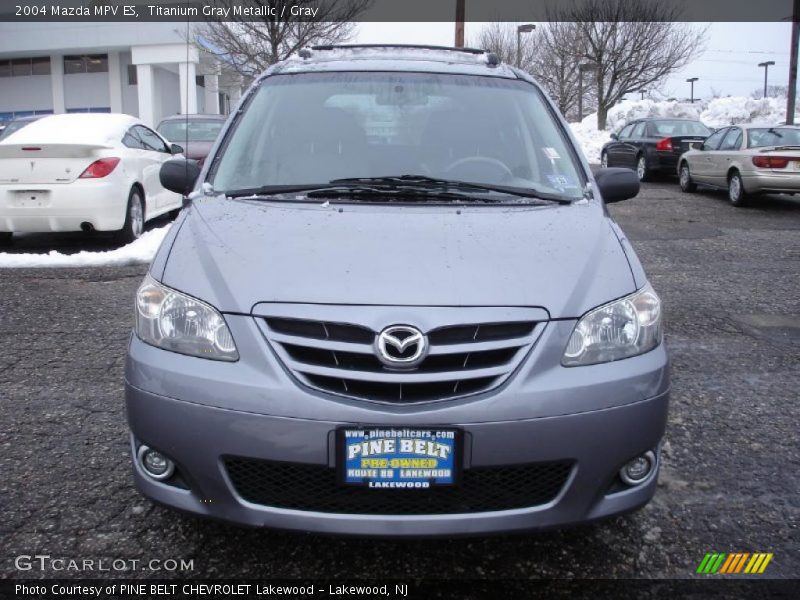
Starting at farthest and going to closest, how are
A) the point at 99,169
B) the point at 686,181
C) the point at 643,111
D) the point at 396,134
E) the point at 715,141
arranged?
the point at 643,111, the point at 686,181, the point at 715,141, the point at 99,169, the point at 396,134

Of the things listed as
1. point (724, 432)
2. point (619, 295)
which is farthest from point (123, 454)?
point (724, 432)

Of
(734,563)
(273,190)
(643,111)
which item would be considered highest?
(643,111)

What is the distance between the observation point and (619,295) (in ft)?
7.86

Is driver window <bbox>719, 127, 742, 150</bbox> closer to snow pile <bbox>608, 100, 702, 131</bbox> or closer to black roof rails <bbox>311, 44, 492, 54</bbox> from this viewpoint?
black roof rails <bbox>311, 44, 492, 54</bbox>

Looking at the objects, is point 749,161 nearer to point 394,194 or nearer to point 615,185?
point 615,185

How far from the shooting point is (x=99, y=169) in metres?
7.59

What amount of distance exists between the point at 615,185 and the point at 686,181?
12.2 meters

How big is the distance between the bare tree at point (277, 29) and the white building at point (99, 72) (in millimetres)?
11004

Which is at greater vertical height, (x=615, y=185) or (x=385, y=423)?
(x=615, y=185)

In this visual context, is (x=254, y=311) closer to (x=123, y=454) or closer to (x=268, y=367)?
(x=268, y=367)

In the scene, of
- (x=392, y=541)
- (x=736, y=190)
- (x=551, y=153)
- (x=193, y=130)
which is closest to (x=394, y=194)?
(x=551, y=153)

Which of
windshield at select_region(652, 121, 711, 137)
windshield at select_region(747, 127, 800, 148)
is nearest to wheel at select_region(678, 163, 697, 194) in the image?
windshield at select_region(747, 127, 800, 148)

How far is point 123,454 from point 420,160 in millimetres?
1811

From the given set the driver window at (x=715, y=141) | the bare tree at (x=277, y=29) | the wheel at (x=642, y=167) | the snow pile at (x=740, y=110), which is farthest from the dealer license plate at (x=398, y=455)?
the snow pile at (x=740, y=110)
